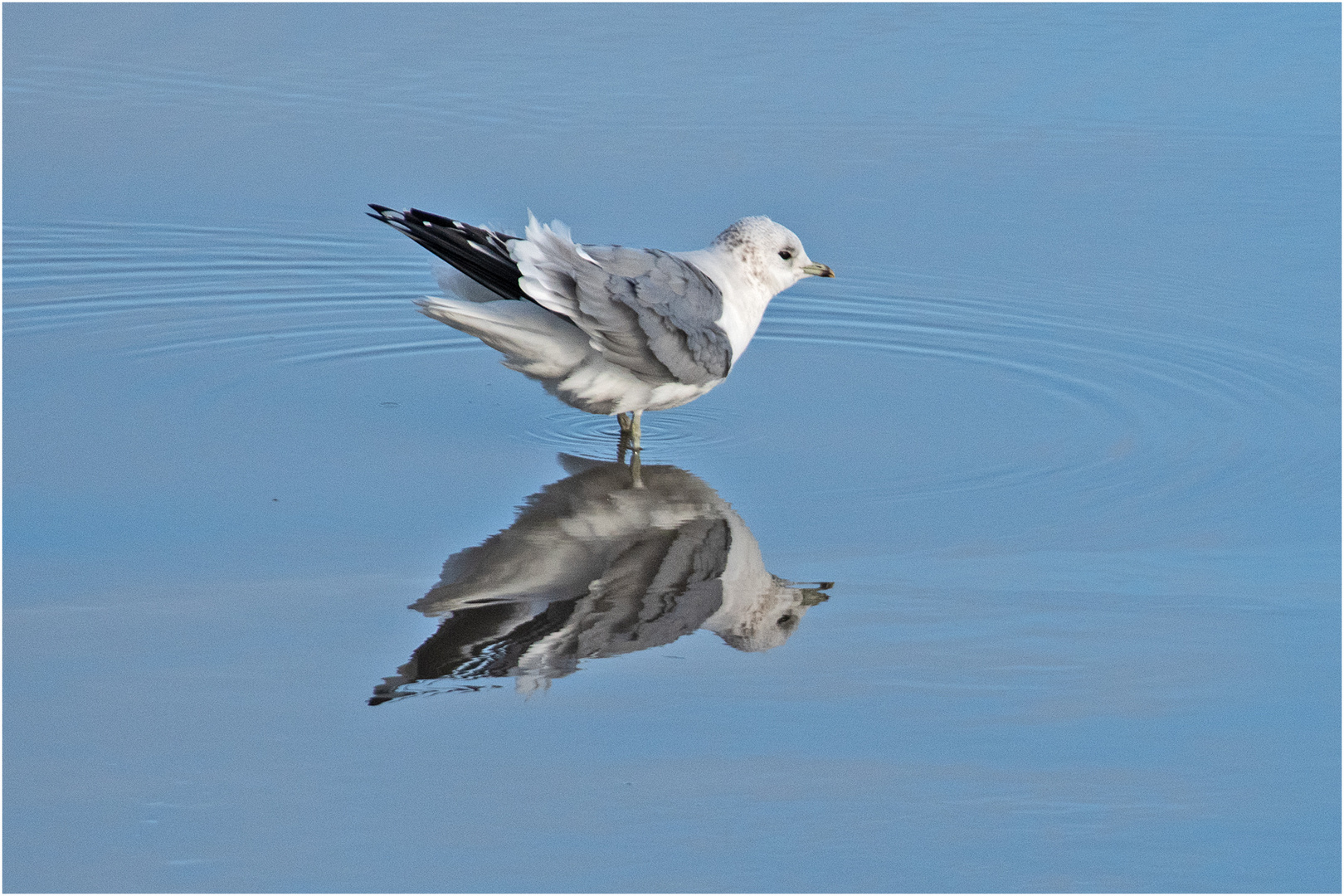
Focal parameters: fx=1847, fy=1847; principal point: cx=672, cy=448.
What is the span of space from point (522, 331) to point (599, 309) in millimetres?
308

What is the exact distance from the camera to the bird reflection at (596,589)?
5.20m

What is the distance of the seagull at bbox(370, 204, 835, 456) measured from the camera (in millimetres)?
6379

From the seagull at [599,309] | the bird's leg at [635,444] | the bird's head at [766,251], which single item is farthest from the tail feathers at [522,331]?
the bird's head at [766,251]

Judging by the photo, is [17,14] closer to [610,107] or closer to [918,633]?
[610,107]

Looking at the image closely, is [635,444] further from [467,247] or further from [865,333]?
[865,333]

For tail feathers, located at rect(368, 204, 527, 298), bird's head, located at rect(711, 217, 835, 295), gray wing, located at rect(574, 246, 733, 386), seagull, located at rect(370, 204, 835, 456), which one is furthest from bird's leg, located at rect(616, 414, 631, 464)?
tail feathers, located at rect(368, 204, 527, 298)

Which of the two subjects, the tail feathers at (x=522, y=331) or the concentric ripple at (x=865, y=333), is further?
the concentric ripple at (x=865, y=333)

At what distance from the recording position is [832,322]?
8.58 meters

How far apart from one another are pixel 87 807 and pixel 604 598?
1742mm

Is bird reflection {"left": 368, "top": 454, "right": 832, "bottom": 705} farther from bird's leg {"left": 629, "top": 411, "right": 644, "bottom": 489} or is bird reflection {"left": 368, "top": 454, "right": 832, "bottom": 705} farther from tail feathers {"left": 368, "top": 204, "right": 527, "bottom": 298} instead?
tail feathers {"left": 368, "top": 204, "right": 527, "bottom": 298}

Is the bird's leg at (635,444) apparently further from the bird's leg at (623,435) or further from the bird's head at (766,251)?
the bird's head at (766,251)

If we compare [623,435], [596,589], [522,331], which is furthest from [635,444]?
[596,589]

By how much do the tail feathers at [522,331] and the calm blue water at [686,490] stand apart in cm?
39

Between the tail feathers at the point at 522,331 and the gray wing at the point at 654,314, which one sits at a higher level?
the gray wing at the point at 654,314
